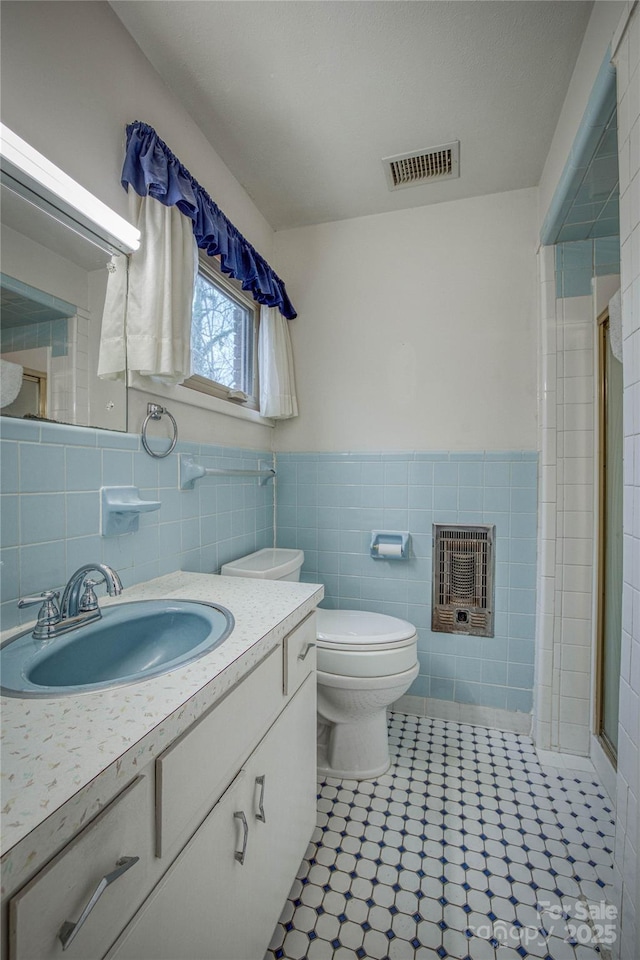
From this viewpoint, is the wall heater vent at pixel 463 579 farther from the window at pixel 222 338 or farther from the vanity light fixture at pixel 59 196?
the vanity light fixture at pixel 59 196

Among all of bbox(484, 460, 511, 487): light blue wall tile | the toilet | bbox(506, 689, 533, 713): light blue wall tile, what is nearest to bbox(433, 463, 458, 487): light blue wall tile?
bbox(484, 460, 511, 487): light blue wall tile

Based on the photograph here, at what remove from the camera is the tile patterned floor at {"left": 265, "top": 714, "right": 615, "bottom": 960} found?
40.7 inches

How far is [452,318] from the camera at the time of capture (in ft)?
6.59

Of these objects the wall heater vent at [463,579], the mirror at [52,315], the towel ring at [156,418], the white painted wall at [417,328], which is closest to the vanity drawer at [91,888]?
the mirror at [52,315]

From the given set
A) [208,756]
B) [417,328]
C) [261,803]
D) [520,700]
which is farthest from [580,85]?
[520,700]

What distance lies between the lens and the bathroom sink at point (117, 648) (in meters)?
0.70

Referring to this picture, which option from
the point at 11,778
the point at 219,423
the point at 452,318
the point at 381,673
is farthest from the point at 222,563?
the point at 452,318

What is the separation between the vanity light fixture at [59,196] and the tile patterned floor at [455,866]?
1.83 metres

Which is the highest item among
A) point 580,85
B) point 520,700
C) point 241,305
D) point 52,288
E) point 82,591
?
point 580,85

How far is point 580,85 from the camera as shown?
1.30 meters

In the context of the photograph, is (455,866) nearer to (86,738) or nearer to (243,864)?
(243,864)

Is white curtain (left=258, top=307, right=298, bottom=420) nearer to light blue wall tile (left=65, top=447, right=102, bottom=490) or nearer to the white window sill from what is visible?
the white window sill

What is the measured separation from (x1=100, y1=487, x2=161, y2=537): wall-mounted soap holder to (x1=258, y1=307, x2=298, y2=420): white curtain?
0.95m

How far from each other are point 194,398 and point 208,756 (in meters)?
1.17
